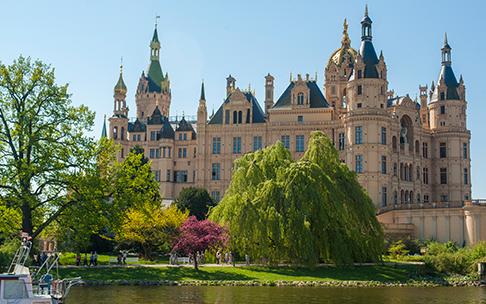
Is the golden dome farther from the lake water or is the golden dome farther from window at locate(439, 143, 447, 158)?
the lake water

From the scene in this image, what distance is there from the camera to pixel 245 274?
40938 millimetres

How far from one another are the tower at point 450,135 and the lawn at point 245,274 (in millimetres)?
36212

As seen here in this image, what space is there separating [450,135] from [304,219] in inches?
1637

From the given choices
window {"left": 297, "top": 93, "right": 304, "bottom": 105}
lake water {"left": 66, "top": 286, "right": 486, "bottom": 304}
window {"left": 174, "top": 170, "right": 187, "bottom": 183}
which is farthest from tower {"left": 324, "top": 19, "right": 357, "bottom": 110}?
lake water {"left": 66, "top": 286, "right": 486, "bottom": 304}

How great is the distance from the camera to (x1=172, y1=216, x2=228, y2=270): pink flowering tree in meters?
42.2

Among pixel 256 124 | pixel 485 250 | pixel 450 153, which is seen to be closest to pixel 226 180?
pixel 256 124

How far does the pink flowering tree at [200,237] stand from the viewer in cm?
4222

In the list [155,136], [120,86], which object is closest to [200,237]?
[155,136]

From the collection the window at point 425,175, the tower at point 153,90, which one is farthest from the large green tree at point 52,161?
the tower at point 153,90

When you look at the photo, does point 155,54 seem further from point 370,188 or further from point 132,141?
point 370,188

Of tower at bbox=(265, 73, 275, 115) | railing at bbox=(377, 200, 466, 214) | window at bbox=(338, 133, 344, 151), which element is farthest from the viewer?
tower at bbox=(265, 73, 275, 115)

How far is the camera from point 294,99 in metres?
75.8

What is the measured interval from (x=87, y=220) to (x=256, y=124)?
4188cm

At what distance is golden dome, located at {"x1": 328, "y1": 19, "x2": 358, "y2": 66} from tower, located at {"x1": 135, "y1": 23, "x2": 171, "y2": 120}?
101 feet
